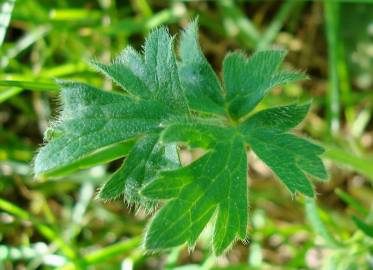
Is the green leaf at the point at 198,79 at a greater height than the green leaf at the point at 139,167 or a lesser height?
greater

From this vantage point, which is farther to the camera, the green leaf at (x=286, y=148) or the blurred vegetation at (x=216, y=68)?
the blurred vegetation at (x=216, y=68)

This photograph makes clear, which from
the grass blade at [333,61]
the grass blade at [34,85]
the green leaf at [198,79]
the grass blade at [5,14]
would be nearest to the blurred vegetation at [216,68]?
the grass blade at [333,61]

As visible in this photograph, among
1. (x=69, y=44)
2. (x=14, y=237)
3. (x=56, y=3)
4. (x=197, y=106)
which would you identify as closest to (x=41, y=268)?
(x=14, y=237)

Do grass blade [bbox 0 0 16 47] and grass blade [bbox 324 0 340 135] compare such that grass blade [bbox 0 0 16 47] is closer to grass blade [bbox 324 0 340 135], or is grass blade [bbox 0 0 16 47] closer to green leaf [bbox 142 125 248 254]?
green leaf [bbox 142 125 248 254]

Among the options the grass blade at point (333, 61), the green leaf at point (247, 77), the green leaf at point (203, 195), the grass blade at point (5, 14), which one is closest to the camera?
the green leaf at point (203, 195)

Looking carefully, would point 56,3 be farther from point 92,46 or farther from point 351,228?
point 351,228

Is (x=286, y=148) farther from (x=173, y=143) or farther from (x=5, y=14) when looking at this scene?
(x=5, y=14)

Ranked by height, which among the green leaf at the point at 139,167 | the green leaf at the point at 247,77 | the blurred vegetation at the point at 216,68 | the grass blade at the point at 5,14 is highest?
the grass blade at the point at 5,14

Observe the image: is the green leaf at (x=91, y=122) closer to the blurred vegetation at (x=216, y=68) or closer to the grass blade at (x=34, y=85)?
the grass blade at (x=34, y=85)
